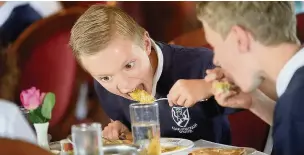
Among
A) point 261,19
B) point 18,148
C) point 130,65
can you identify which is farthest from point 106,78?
point 261,19

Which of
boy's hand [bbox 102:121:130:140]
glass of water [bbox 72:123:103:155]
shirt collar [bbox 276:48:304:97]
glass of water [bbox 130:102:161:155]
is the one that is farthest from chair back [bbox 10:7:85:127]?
shirt collar [bbox 276:48:304:97]

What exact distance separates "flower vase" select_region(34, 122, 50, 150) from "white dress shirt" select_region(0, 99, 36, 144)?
14 millimetres

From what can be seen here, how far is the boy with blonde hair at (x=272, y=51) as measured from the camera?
1.36 metres

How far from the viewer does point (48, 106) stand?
5.26 feet

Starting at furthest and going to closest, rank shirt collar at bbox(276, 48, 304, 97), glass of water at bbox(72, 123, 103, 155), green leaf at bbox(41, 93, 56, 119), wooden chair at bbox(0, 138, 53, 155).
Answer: green leaf at bbox(41, 93, 56, 119) → wooden chair at bbox(0, 138, 53, 155) → shirt collar at bbox(276, 48, 304, 97) → glass of water at bbox(72, 123, 103, 155)

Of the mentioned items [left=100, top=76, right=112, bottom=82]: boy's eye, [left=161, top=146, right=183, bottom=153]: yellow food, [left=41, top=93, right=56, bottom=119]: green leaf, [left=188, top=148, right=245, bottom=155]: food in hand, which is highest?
[left=100, top=76, right=112, bottom=82]: boy's eye

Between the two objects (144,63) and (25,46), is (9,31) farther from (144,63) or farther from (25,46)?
(144,63)

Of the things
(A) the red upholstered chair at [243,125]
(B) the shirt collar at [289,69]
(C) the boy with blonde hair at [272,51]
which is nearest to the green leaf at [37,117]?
(A) the red upholstered chair at [243,125]

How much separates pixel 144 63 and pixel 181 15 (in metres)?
0.17

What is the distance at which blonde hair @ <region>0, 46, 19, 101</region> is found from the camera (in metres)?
1.63

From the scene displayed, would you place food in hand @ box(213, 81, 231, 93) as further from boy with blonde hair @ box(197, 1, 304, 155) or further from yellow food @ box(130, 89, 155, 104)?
yellow food @ box(130, 89, 155, 104)

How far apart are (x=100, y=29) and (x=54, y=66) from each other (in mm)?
208

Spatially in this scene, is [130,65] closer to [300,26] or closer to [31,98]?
[31,98]

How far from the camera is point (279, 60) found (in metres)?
1.38
